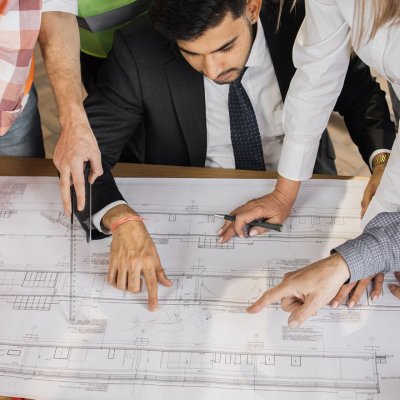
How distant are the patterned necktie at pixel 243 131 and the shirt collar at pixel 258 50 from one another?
1.5 inches

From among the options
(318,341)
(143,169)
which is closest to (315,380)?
(318,341)

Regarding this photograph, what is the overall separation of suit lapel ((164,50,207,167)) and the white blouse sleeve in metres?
0.24

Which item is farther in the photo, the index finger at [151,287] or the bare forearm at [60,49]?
the bare forearm at [60,49]

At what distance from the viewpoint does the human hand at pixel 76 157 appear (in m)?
1.31

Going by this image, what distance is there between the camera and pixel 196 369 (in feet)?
3.78

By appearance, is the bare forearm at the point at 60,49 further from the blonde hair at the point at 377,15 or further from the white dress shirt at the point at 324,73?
the blonde hair at the point at 377,15

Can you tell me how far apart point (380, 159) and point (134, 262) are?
622 millimetres

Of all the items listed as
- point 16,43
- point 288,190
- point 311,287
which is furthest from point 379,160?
point 16,43

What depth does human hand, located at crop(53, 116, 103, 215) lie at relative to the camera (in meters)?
1.31

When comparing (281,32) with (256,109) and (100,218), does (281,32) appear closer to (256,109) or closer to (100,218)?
(256,109)

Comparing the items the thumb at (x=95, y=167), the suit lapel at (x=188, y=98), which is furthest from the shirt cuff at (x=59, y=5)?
the thumb at (x=95, y=167)

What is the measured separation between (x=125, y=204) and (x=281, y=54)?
0.51 metres

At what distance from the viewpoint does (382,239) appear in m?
1.18

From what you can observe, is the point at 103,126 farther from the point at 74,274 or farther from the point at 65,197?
the point at 74,274
